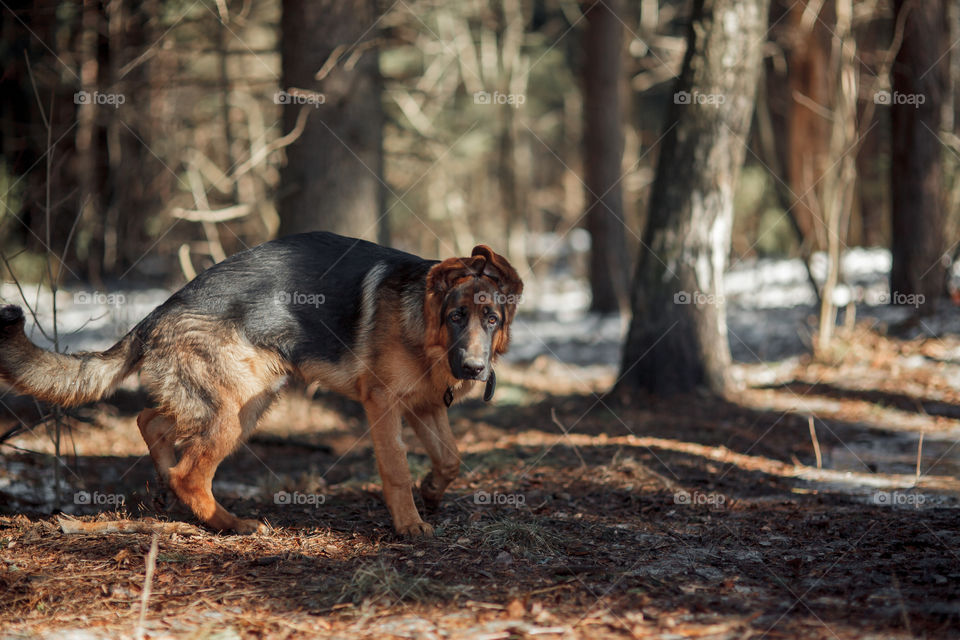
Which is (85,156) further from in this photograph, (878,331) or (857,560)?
(857,560)

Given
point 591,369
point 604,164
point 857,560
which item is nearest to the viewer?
point 857,560

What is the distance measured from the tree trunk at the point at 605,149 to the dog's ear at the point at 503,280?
10.9 meters

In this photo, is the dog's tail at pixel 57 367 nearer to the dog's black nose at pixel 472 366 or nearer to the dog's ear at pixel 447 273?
the dog's ear at pixel 447 273

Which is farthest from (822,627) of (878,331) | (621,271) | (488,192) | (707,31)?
(488,192)

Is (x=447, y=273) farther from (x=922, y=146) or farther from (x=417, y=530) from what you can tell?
(x=922, y=146)

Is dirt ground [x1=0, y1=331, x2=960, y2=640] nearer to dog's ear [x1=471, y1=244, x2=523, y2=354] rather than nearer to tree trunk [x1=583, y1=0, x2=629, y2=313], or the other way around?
dog's ear [x1=471, y1=244, x2=523, y2=354]

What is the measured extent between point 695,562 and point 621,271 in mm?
12523

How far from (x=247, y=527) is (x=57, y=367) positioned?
5.37 feet

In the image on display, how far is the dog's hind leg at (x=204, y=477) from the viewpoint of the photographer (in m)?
5.17

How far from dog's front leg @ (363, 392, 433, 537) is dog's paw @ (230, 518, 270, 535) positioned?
0.84 metres

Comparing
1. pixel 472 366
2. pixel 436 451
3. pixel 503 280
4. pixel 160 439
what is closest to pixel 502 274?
pixel 503 280

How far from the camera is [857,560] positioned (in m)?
4.42

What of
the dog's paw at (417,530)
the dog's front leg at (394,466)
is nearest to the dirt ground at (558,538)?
the dog's paw at (417,530)

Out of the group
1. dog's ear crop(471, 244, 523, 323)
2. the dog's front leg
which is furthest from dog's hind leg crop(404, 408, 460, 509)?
dog's ear crop(471, 244, 523, 323)
